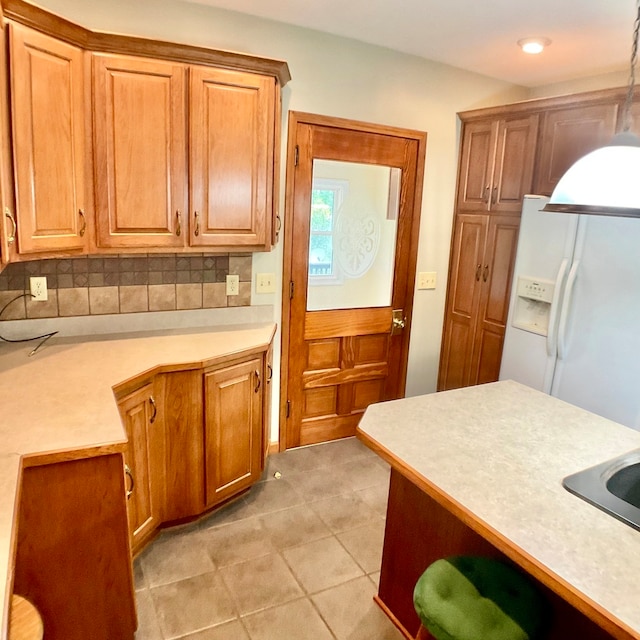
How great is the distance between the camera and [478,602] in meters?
1.32

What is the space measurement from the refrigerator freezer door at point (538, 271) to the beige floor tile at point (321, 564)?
1.45 meters

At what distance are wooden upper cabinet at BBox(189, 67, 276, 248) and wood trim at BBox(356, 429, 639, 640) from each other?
147 centimetres

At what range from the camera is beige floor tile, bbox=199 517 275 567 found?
229 cm

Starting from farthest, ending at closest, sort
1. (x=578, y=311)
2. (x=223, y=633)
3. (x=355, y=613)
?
(x=578, y=311) → (x=355, y=613) → (x=223, y=633)

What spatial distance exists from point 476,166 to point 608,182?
2.19 metres

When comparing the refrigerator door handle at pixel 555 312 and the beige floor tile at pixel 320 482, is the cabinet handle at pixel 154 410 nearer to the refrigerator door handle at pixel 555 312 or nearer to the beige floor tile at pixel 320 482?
the beige floor tile at pixel 320 482

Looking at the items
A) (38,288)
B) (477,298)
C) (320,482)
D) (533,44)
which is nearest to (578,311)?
(477,298)

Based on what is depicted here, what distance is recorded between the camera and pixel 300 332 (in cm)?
316

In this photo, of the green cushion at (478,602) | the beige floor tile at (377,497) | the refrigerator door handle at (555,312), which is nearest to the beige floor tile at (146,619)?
the green cushion at (478,602)

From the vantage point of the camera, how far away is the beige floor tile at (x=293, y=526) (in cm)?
243

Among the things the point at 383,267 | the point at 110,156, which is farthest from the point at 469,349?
the point at 110,156

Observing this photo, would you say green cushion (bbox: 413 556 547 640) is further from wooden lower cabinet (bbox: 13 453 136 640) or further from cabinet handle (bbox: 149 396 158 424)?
cabinet handle (bbox: 149 396 158 424)

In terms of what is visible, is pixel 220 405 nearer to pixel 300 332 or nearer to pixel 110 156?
pixel 300 332

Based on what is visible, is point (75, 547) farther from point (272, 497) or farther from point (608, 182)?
point (608, 182)
